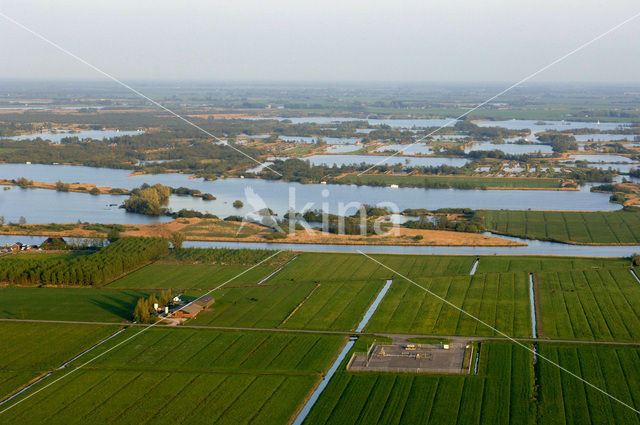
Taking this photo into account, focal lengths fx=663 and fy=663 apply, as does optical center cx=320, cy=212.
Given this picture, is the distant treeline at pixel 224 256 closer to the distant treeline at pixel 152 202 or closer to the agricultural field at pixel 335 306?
the agricultural field at pixel 335 306

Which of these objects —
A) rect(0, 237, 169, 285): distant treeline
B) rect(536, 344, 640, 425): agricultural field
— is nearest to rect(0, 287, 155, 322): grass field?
rect(0, 237, 169, 285): distant treeline

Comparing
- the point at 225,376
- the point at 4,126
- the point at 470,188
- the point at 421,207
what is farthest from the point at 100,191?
the point at 4,126

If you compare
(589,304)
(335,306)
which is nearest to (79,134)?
(335,306)

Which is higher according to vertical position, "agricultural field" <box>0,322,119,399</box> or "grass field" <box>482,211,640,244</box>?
"agricultural field" <box>0,322,119,399</box>

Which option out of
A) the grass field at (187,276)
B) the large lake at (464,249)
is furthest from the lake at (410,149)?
the grass field at (187,276)

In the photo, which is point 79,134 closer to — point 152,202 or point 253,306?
point 152,202

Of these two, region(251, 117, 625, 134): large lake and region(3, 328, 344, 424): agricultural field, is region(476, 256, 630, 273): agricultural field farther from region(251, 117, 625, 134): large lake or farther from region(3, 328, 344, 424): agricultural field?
region(251, 117, 625, 134): large lake

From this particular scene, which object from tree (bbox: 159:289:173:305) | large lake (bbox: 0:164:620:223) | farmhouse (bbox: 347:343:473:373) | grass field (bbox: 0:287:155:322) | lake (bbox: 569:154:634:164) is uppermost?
tree (bbox: 159:289:173:305)
